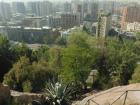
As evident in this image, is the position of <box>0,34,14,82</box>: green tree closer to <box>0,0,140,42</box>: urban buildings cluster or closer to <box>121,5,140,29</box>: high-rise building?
<box>0,0,140,42</box>: urban buildings cluster

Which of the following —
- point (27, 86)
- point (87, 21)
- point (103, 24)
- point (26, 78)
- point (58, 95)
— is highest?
point (58, 95)

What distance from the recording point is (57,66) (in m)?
20.9

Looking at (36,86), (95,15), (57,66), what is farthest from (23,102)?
(95,15)

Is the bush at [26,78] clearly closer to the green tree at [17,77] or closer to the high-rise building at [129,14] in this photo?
the green tree at [17,77]

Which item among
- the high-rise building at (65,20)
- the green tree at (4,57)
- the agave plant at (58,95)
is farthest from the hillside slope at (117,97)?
the high-rise building at (65,20)

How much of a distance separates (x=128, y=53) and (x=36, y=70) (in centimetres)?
759

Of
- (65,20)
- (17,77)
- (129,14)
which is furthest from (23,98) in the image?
(129,14)

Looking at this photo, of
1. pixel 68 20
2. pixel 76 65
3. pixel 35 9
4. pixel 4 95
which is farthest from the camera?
pixel 35 9

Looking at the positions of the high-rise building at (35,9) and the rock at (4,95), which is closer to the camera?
the rock at (4,95)

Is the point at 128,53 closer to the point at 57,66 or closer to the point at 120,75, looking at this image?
the point at 120,75

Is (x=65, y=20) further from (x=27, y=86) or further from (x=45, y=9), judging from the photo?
(x=27, y=86)

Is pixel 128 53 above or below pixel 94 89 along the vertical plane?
above

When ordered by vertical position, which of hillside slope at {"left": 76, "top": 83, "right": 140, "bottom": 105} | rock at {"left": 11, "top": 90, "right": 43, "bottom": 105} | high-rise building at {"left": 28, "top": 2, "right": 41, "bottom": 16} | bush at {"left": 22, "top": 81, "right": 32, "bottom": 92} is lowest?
high-rise building at {"left": 28, "top": 2, "right": 41, "bottom": 16}

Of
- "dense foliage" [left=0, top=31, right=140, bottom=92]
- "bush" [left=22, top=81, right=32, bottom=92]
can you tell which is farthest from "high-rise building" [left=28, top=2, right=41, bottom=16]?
"bush" [left=22, top=81, right=32, bottom=92]
